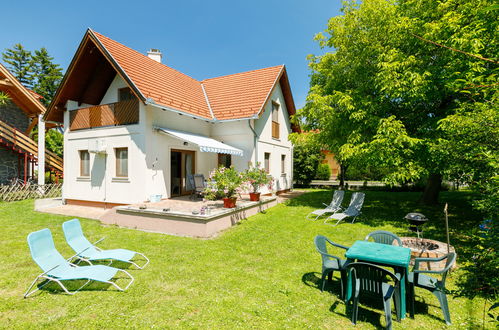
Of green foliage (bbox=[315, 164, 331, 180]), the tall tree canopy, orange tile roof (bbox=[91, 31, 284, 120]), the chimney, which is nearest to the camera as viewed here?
the tall tree canopy

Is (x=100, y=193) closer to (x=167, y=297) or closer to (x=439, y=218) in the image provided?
(x=167, y=297)

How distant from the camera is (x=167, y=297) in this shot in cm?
572

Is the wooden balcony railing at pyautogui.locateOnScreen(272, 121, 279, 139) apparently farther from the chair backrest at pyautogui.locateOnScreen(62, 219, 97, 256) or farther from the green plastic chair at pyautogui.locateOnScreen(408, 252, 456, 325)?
the green plastic chair at pyautogui.locateOnScreen(408, 252, 456, 325)

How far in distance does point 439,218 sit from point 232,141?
1390 centimetres

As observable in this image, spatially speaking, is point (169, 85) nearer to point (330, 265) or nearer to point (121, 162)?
point (121, 162)

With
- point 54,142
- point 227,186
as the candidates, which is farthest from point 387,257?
point 54,142

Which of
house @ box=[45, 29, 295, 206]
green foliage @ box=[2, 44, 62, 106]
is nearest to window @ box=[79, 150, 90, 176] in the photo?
house @ box=[45, 29, 295, 206]

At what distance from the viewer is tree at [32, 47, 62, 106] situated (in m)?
48.9

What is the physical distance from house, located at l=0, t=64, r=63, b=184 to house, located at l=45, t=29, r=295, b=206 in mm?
5101

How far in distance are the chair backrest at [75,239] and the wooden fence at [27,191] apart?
1701cm

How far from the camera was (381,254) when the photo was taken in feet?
17.5

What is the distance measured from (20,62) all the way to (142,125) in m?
55.3

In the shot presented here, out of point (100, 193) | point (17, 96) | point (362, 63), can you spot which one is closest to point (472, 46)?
point (362, 63)

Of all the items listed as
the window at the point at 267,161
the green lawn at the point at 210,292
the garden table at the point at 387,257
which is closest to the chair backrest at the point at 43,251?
the green lawn at the point at 210,292
